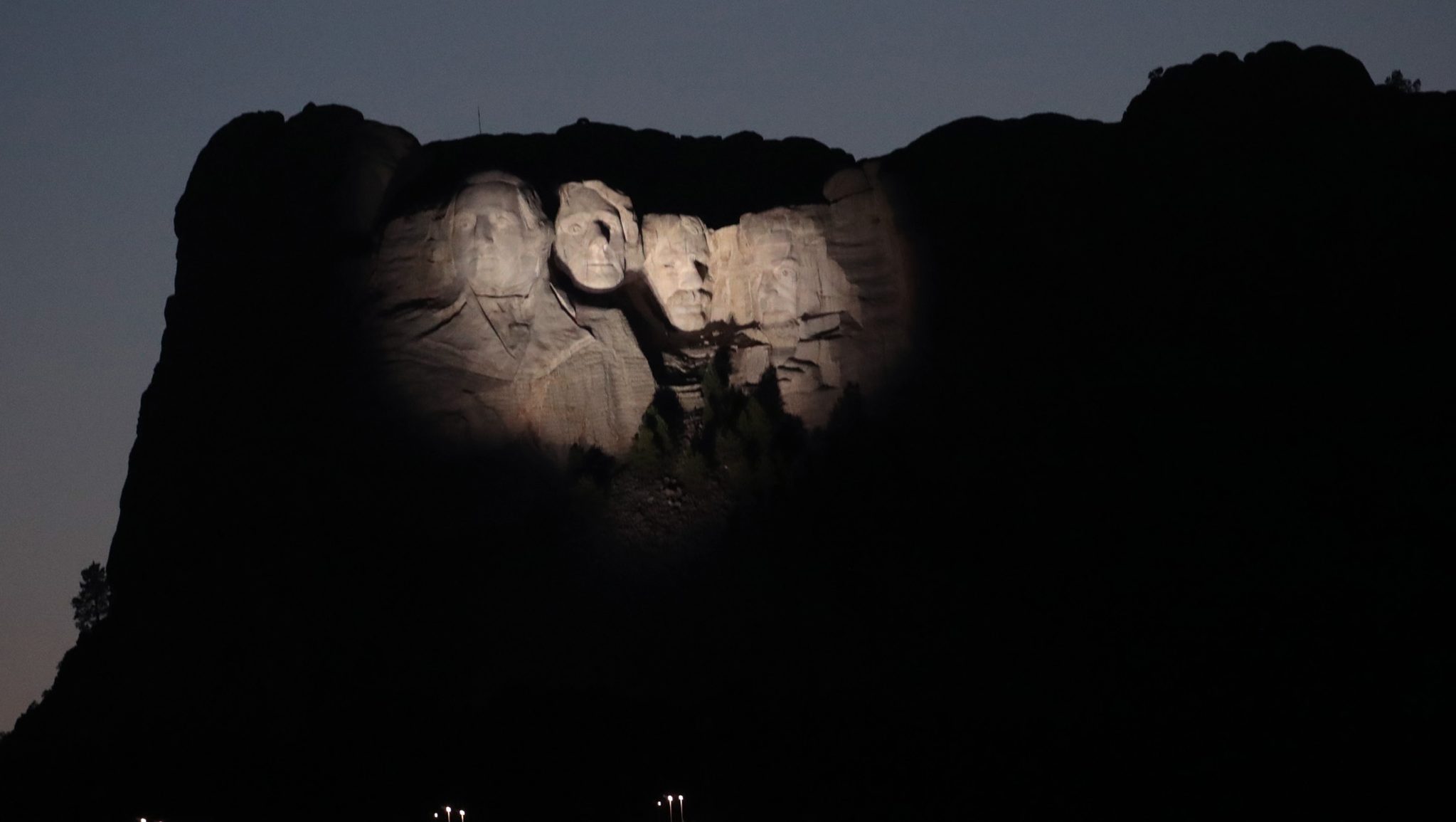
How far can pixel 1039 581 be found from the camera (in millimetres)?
26500

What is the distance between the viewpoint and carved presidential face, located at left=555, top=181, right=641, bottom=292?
Result: 2819 centimetres

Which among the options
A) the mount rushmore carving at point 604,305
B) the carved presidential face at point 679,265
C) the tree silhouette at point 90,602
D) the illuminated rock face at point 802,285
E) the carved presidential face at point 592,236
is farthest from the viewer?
the tree silhouette at point 90,602

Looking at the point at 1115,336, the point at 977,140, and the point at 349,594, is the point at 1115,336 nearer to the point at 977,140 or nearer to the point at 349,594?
the point at 977,140

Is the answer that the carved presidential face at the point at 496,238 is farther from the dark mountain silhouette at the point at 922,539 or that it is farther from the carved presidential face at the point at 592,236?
the dark mountain silhouette at the point at 922,539

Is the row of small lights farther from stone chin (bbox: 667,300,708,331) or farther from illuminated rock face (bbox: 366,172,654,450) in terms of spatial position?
stone chin (bbox: 667,300,708,331)

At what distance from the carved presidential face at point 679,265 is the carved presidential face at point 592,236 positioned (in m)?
0.58

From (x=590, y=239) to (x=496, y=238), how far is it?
147 centimetres

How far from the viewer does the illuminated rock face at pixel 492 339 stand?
27.4m

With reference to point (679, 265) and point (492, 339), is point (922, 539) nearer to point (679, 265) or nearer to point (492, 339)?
point (679, 265)

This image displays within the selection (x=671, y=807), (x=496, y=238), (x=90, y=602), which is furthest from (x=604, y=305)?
(x=90, y=602)

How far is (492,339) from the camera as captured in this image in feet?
90.7

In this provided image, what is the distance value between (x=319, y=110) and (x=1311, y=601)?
1604 centimetres

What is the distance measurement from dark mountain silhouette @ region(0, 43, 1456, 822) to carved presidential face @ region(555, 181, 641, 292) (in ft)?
5.21

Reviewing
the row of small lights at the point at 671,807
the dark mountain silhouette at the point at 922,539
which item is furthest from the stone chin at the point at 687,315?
the row of small lights at the point at 671,807
